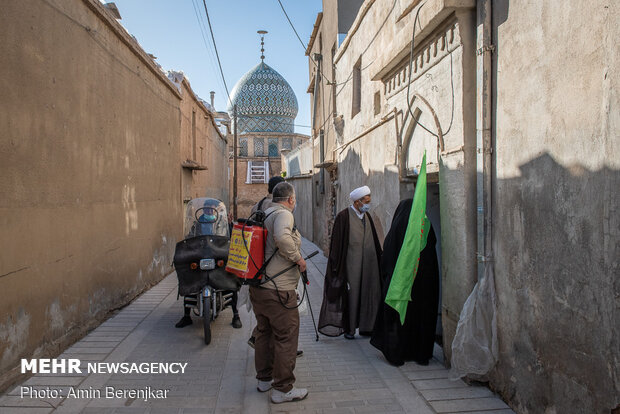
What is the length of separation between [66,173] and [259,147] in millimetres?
31886

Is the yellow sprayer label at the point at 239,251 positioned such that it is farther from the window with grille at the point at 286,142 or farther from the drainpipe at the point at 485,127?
the window with grille at the point at 286,142


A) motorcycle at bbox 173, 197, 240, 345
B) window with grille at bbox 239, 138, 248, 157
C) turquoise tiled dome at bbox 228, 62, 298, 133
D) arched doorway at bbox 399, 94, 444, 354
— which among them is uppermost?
turquoise tiled dome at bbox 228, 62, 298, 133

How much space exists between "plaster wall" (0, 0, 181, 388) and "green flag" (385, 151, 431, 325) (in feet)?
10.2

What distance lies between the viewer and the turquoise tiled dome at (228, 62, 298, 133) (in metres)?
36.8

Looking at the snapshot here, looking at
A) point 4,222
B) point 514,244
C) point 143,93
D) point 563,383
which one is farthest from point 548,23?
point 143,93

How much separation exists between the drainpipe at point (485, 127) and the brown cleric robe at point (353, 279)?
1.68 meters

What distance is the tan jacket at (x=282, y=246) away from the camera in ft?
12.1

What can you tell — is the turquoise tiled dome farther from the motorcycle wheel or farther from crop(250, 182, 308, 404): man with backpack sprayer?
crop(250, 182, 308, 404): man with backpack sprayer

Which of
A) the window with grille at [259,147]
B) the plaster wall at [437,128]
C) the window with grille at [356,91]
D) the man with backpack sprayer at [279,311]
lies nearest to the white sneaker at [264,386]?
the man with backpack sprayer at [279,311]

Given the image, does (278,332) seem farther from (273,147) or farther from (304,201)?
(273,147)

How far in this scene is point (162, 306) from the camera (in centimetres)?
690

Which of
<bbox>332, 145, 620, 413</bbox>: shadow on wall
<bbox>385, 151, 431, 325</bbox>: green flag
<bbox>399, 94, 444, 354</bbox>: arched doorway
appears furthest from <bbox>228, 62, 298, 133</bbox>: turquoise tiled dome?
<bbox>332, 145, 620, 413</bbox>: shadow on wall

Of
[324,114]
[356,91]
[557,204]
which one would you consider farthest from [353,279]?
[324,114]

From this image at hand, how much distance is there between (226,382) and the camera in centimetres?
410
